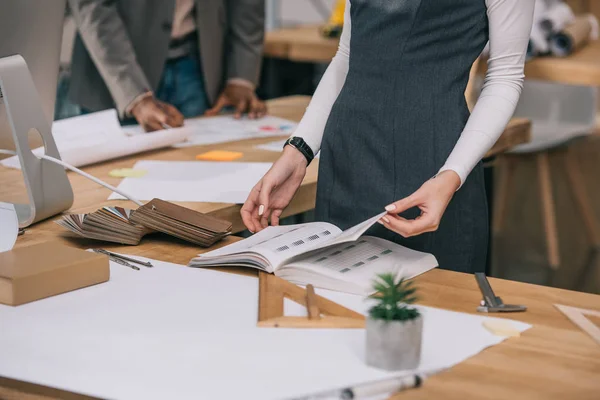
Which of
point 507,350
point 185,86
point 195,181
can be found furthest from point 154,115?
point 507,350

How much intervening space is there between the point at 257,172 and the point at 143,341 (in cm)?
107

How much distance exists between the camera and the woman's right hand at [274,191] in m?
1.79

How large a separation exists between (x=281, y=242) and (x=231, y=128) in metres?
1.36

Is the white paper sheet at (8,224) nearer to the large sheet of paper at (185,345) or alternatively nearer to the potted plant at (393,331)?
the large sheet of paper at (185,345)

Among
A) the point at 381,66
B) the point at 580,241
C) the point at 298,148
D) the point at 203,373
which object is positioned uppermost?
the point at 381,66

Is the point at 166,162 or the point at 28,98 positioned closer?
the point at 28,98

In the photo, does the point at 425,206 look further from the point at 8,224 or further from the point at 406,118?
the point at 8,224

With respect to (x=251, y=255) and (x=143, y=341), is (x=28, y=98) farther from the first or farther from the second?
(x=143, y=341)

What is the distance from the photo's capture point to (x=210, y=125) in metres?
2.98

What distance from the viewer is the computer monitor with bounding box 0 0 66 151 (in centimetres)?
179

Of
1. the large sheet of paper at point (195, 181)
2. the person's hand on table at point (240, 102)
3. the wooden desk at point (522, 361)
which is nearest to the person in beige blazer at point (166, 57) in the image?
the person's hand on table at point (240, 102)

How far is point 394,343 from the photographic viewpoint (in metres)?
1.17

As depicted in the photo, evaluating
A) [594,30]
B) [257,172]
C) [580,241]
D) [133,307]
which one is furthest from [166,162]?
[594,30]

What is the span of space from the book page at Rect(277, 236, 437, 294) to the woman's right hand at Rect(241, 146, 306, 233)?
22 cm
